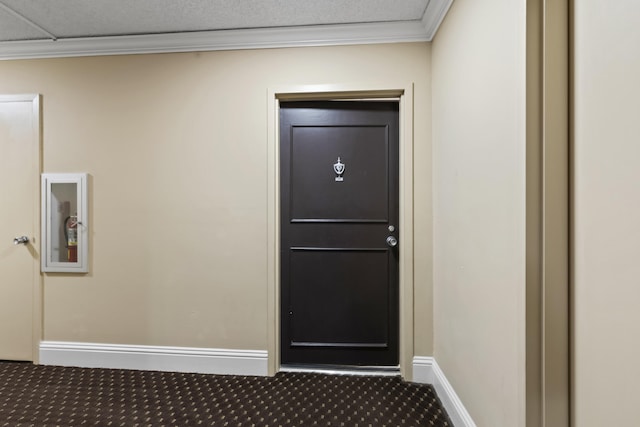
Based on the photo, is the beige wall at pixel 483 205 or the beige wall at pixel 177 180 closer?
the beige wall at pixel 483 205

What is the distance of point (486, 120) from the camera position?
1468 millimetres

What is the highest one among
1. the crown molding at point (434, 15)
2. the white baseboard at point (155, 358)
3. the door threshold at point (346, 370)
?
the crown molding at point (434, 15)

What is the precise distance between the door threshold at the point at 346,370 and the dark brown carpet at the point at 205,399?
0.05 meters

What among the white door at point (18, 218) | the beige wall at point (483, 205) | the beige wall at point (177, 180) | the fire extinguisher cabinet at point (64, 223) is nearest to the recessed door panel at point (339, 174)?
the beige wall at point (177, 180)

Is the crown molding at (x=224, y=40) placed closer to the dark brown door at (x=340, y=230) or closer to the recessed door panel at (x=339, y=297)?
the dark brown door at (x=340, y=230)

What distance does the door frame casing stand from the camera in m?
2.32

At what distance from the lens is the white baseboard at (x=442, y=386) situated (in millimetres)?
1744

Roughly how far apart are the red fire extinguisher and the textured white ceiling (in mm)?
1336

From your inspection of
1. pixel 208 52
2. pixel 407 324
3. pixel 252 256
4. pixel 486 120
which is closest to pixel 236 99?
pixel 208 52

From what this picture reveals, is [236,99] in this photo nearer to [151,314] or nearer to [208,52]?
[208,52]

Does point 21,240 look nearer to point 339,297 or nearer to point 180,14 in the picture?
point 180,14

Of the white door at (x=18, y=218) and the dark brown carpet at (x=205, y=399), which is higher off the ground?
the white door at (x=18, y=218)

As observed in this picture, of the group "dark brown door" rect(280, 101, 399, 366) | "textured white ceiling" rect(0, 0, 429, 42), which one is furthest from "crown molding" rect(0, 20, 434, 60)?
"dark brown door" rect(280, 101, 399, 366)

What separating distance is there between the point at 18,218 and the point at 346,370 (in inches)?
106
